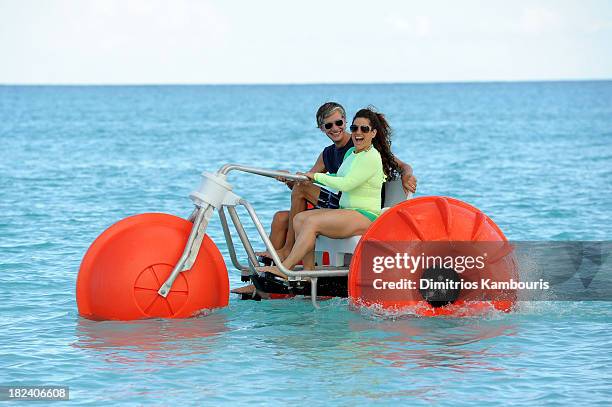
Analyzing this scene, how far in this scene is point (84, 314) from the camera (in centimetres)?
927

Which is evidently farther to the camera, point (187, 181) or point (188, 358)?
point (187, 181)

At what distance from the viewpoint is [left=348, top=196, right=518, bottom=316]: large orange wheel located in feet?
29.9

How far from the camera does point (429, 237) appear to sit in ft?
30.0

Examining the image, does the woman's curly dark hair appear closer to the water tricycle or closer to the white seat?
the white seat

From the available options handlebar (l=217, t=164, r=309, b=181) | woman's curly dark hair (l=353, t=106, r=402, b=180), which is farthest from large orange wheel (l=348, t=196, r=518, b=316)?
handlebar (l=217, t=164, r=309, b=181)

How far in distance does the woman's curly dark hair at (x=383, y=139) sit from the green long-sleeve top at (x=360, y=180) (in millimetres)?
147

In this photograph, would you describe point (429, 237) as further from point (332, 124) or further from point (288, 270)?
point (332, 124)

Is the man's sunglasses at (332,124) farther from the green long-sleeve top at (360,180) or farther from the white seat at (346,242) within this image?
the white seat at (346,242)

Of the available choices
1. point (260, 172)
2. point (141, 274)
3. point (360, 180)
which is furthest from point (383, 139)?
point (141, 274)

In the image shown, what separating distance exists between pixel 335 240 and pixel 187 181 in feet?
62.7

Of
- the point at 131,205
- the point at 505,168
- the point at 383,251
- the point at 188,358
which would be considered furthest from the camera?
the point at 505,168

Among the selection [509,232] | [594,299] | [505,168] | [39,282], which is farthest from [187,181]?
[594,299]

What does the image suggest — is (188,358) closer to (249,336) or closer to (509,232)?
(249,336)

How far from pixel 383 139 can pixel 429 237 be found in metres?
0.97
